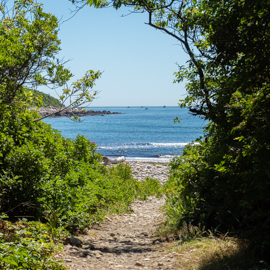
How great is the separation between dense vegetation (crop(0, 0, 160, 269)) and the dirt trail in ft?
1.11

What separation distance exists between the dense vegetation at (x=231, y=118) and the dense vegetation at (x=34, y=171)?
2.09 meters

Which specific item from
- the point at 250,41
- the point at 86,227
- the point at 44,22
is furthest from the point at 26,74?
the point at 250,41

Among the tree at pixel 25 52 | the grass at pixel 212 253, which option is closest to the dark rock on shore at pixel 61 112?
the tree at pixel 25 52

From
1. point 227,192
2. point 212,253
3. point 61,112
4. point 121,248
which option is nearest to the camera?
point 212,253

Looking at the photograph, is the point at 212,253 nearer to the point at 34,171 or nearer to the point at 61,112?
the point at 34,171

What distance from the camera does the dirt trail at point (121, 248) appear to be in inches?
201

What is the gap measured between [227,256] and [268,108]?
2.27m

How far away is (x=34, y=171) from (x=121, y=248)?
2.30 meters

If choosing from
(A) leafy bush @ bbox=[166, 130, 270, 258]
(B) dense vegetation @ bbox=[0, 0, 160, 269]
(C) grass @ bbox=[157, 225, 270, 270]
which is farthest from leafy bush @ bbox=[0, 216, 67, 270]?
(A) leafy bush @ bbox=[166, 130, 270, 258]

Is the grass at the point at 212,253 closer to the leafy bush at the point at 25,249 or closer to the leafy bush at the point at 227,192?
the leafy bush at the point at 227,192

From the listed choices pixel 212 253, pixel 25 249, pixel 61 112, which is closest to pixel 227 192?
pixel 212 253

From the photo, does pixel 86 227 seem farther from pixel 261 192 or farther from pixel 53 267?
pixel 261 192

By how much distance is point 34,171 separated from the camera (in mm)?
5707

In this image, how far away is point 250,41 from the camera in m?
4.23
